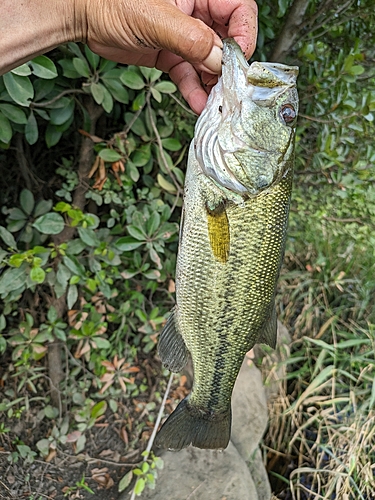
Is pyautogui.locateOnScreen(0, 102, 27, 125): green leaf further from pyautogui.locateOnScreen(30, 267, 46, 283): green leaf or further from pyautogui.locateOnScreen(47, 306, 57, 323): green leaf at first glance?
pyautogui.locateOnScreen(47, 306, 57, 323): green leaf

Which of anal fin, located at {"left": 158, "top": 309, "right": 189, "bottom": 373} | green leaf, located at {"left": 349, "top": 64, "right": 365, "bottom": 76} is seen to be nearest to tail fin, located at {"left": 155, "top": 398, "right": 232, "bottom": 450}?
anal fin, located at {"left": 158, "top": 309, "right": 189, "bottom": 373}

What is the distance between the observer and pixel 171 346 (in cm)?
144

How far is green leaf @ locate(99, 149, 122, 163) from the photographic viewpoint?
1.74 meters

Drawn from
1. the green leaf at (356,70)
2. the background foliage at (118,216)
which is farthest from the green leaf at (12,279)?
the green leaf at (356,70)

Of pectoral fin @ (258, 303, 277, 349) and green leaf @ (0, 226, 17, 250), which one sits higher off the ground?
green leaf @ (0, 226, 17, 250)

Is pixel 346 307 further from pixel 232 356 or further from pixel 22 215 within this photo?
pixel 22 215

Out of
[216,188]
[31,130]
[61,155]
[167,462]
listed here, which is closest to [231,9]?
[216,188]

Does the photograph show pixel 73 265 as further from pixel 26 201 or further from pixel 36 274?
pixel 26 201

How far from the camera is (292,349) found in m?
3.02

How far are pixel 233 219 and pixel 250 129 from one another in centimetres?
26

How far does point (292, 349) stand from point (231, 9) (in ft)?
7.44

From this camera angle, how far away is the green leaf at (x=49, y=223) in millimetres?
1595

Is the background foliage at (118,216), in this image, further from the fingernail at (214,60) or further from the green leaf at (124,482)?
the fingernail at (214,60)

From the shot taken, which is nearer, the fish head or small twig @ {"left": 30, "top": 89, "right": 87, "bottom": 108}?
the fish head
